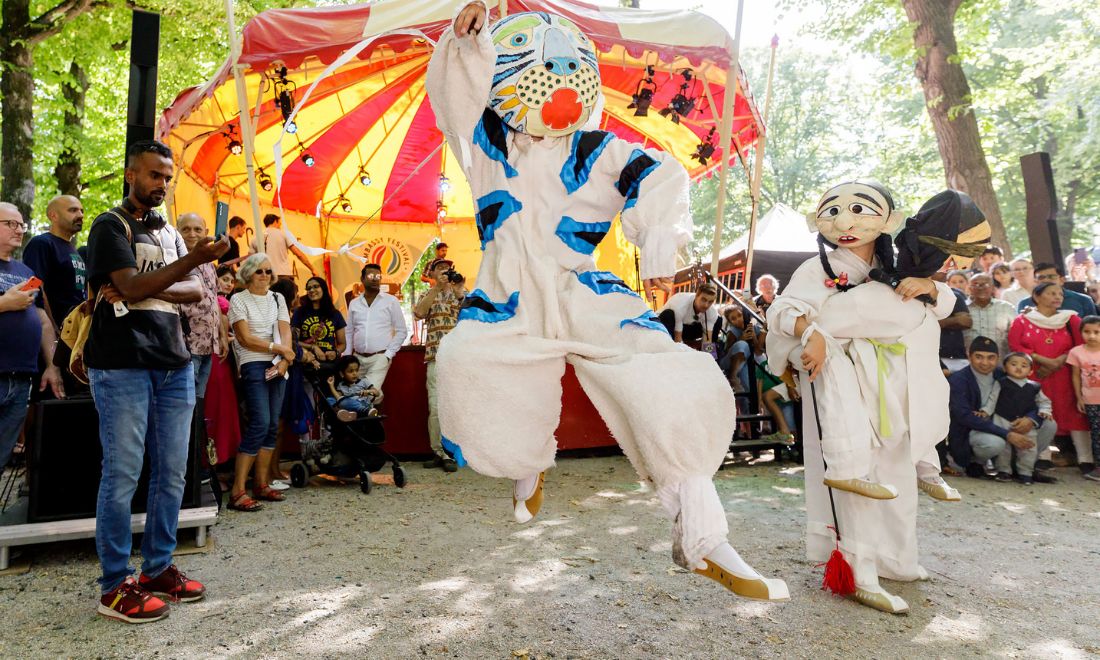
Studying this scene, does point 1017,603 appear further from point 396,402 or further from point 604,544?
point 396,402

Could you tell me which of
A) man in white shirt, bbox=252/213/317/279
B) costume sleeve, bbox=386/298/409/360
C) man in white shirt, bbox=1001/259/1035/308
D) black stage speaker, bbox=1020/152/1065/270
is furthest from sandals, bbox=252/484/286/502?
black stage speaker, bbox=1020/152/1065/270

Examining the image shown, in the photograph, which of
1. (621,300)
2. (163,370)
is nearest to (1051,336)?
(621,300)

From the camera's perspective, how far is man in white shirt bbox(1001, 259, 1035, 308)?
23.3ft

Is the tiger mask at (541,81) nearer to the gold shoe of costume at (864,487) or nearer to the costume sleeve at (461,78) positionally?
the costume sleeve at (461,78)

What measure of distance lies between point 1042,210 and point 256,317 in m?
7.41

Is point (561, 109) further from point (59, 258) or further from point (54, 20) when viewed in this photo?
point (54, 20)

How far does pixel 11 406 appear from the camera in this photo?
146 inches

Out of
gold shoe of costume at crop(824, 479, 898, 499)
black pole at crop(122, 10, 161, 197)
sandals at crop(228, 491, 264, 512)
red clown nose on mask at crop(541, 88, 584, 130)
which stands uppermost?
black pole at crop(122, 10, 161, 197)

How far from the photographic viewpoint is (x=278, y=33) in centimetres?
589

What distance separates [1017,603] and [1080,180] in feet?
76.7

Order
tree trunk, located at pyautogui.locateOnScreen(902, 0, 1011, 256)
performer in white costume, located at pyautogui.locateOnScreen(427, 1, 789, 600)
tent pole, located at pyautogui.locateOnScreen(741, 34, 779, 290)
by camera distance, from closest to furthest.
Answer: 1. performer in white costume, located at pyautogui.locateOnScreen(427, 1, 789, 600)
2. tent pole, located at pyautogui.locateOnScreen(741, 34, 779, 290)
3. tree trunk, located at pyautogui.locateOnScreen(902, 0, 1011, 256)

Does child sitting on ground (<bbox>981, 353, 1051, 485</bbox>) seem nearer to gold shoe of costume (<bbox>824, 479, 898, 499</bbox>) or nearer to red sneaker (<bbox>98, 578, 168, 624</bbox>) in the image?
gold shoe of costume (<bbox>824, 479, 898, 499</bbox>)

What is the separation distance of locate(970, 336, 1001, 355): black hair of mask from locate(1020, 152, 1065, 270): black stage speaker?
1444 mm

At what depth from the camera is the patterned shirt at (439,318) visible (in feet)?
21.1
